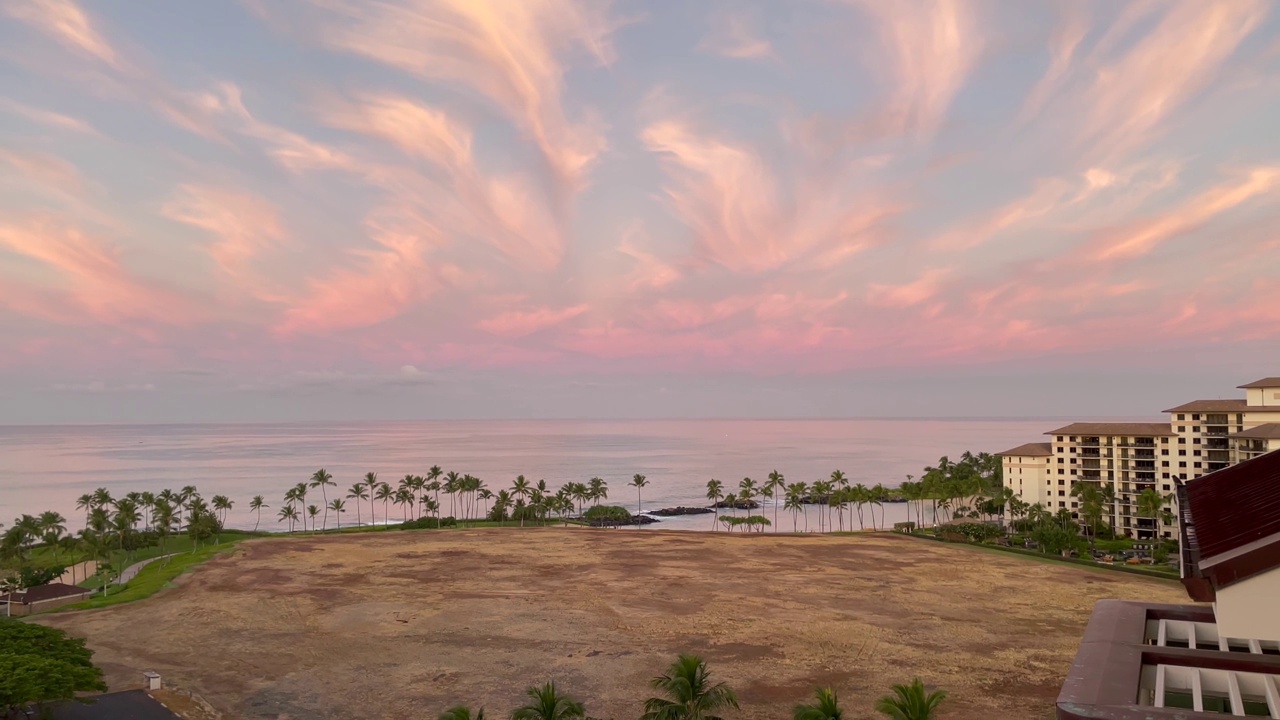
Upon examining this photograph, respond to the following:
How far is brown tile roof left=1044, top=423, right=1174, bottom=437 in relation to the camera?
9425cm

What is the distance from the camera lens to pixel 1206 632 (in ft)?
60.8

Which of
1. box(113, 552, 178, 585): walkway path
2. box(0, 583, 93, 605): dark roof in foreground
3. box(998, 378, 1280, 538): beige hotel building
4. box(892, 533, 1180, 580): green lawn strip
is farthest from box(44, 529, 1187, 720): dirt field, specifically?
box(998, 378, 1280, 538): beige hotel building

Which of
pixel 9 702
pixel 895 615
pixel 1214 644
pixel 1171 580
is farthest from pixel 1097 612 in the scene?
pixel 1171 580

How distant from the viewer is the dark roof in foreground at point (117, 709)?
30.5 m

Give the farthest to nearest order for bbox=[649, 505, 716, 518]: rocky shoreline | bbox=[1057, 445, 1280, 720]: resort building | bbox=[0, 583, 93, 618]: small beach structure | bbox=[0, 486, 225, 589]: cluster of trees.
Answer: bbox=[649, 505, 716, 518]: rocky shoreline < bbox=[0, 486, 225, 589]: cluster of trees < bbox=[0, 583, 93, 618]: small beach structure < bbox=[1057, 445, 1280, 720]: resort building

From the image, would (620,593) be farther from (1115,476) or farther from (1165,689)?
(1115,476)

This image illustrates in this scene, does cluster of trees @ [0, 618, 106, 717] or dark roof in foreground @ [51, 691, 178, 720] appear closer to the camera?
cluster of trees @ [0, 618, 106, 717]

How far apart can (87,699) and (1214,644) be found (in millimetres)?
44516

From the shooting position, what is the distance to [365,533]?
9981 centimetres

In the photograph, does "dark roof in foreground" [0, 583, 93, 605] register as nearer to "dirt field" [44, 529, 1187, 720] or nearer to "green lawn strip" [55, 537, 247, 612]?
Answer: "green lawn strip" [55, 537, 247, 612]

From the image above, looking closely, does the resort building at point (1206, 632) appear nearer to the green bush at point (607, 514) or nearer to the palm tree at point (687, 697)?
the palm tree at point (687, 697)

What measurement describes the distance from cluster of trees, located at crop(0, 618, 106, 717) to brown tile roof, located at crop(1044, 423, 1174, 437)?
104m

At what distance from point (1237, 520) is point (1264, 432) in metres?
85.4

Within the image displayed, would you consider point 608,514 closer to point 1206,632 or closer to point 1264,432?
point 1264,432
